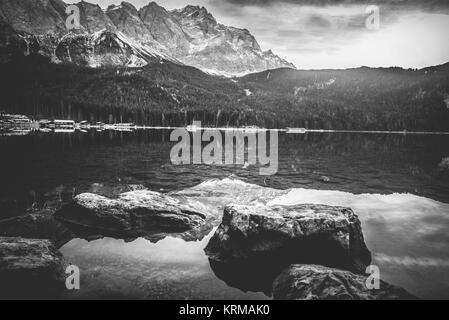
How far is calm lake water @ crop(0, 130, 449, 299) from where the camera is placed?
39.0 feet

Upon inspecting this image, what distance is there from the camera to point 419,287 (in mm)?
11820

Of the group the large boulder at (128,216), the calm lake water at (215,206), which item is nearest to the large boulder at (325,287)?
the calm lake water at (215,206)

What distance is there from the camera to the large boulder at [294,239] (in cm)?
1297

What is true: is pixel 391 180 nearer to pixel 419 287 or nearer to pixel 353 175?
pixel 353 175

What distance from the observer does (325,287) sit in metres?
10.5

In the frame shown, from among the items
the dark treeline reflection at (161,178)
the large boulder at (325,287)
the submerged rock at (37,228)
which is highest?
the dark treeline reflection at (161,178)

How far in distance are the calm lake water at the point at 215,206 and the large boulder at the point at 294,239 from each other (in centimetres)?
114

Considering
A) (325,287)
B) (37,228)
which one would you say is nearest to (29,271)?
(37,228)

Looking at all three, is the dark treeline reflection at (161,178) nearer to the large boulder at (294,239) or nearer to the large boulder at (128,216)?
the large boulder at (128,216)

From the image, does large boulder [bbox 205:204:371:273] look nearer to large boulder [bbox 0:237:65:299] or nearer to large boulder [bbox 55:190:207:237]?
large boulder [bbox 55:190:207:237]
